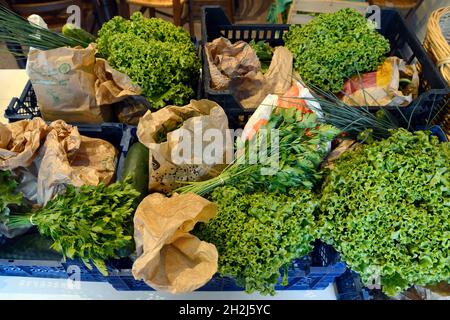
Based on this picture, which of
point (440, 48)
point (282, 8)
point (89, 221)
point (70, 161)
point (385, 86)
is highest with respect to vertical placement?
point (282, 8)

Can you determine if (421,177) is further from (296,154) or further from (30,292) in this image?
(30,292)

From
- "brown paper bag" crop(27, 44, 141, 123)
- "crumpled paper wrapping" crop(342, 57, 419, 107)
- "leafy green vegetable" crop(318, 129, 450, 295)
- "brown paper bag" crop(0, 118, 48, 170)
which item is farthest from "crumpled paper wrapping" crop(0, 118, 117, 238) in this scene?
"crumpled paper wrapping" crop(342, 57, 419, 107)

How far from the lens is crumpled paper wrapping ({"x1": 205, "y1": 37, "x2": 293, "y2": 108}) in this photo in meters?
1.12

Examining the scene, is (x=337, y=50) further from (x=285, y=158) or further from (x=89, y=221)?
(x=89, y=221)

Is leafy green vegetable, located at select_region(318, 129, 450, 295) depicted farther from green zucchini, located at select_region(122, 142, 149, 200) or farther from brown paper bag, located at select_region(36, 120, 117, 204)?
brown paper bag, located at select_region(36, 120, 117, 204)

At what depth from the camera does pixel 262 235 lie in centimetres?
81

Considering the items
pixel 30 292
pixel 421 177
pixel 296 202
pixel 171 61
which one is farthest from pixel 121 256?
pixel 421 177

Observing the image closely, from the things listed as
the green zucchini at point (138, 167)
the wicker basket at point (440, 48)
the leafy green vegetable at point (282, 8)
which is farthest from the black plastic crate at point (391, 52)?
the leafy green vegetable at point (282, 8)

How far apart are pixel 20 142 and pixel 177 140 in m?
0.39

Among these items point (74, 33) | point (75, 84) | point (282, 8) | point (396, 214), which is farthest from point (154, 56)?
point (282, 8)

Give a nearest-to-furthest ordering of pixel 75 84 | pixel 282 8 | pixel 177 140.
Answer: pixel 177 140 → pixel 75 84 → pixel 282 8

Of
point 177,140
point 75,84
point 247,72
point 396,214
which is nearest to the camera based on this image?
point 396,214

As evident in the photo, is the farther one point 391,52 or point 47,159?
point 391,52

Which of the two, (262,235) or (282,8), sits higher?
(282,8)
